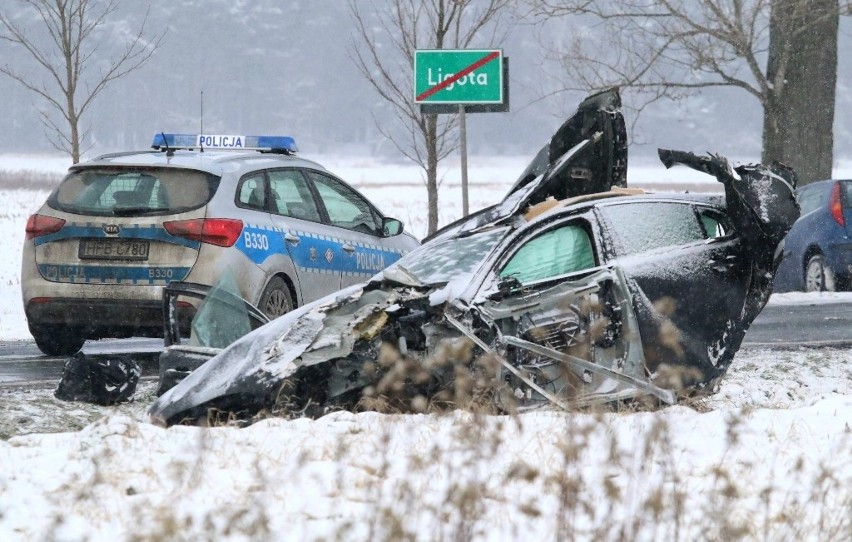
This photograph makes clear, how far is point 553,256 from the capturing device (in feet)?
22.7

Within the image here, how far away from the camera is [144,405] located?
7.78 meters

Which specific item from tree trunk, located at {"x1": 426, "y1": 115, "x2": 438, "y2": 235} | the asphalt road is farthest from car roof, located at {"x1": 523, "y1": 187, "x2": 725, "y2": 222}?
tree trunk, located at {"x1": 426, "y1": 115, "x2": 438, "y2": 235}

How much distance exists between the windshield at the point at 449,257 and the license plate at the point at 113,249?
93.1 inches

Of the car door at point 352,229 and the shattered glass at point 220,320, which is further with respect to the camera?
the car door at point 352,229

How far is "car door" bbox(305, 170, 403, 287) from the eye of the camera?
32.3ft

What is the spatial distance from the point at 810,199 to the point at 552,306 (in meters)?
9.88

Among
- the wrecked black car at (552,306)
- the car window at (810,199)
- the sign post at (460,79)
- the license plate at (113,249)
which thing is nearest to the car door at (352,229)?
the license plate at (113,249)

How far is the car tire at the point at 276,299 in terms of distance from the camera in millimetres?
8898

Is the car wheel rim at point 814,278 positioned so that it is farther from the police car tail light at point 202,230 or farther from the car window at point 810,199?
the police car tail light at point 202,230

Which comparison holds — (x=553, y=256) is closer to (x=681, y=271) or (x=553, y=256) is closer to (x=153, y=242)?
(x=681, y=271)

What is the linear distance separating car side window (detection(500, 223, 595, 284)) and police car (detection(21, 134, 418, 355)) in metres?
2.65

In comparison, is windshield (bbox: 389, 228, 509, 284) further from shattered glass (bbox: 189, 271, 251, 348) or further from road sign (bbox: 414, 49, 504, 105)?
road sign (bbox: 414, 49, 504, 105)

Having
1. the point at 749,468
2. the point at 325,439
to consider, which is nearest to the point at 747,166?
the point at 749,468

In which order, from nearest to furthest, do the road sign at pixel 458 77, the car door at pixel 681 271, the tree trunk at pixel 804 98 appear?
the car door at pixel 681 271, the road sign at pixel 458 77, the tree trunk at pixel 804 98
